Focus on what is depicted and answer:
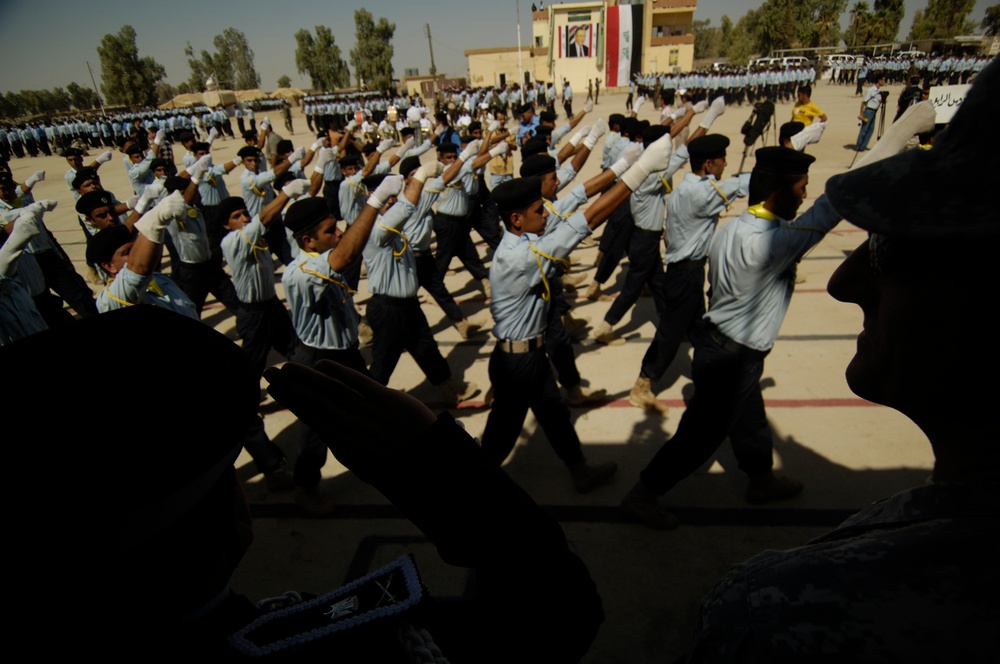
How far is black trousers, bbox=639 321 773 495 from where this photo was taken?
2.85 metres

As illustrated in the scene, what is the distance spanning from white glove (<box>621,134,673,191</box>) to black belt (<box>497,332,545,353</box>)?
1103 millimetres

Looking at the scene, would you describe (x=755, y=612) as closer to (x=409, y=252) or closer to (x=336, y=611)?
(x=336, y=611)

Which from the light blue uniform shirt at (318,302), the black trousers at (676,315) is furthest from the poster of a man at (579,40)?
the light blue uniform shirt at (318,302)

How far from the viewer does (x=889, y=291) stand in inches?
34.3

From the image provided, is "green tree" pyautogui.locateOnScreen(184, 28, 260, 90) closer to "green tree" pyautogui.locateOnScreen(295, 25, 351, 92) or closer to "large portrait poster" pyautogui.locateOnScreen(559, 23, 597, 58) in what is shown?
"green tree" pyautogui.locateOnScreen(295, 25, 351, 92)

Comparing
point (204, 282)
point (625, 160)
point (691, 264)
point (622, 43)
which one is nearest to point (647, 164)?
point (625, 160)

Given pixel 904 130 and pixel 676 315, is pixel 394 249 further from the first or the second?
pixel 904 130

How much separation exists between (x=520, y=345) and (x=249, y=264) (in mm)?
2519

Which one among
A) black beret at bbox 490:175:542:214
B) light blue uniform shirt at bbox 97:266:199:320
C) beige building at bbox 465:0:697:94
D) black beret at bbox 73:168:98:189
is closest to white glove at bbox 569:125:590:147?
black beret at bbox 490:175:542:214

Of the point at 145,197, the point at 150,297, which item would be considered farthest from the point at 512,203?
the point at 145,197

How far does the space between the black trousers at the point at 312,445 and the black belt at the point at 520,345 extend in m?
0.92

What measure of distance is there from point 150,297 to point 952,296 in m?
3.95

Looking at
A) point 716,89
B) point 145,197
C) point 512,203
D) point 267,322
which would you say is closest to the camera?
point 512,203

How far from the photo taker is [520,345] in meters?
3.28
